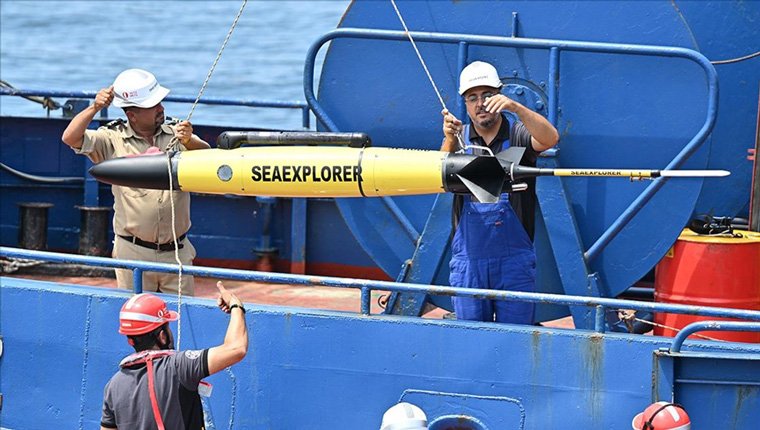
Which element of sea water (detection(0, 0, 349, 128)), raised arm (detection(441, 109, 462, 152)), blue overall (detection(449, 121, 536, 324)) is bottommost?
blue overall (detection(449, 121, 536, 324))

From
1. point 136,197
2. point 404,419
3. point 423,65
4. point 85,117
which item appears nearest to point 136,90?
point 85,117

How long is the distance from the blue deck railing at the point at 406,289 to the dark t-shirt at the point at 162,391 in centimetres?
116

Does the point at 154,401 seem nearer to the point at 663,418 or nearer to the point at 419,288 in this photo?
the point at 419,288

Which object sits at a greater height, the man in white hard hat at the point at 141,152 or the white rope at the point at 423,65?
the white rope at the point at 423,65

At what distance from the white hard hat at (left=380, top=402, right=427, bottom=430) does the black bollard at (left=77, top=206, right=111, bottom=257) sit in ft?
14.8

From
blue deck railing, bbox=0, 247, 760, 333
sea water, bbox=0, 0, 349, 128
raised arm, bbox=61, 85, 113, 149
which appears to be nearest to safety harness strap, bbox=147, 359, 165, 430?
blue deck railing, bbox=0, 247, 760, 333

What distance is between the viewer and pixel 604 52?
6.87 meters

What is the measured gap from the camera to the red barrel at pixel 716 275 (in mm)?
7023

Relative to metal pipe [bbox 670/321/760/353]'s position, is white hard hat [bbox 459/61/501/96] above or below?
above

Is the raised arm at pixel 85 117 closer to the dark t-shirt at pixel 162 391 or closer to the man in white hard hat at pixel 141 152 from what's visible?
the man in white hard hat at pixel 141 152

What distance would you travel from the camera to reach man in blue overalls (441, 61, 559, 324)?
22.0 feet

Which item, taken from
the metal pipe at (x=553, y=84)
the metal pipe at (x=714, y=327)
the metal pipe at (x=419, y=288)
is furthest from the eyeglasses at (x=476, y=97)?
the metal pipe at (x=714, y=327)

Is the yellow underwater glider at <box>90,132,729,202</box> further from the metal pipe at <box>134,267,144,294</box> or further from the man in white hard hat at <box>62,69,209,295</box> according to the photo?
the metal pipe at <box>134,267,144,294</box>

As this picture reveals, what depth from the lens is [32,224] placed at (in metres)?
9.68
